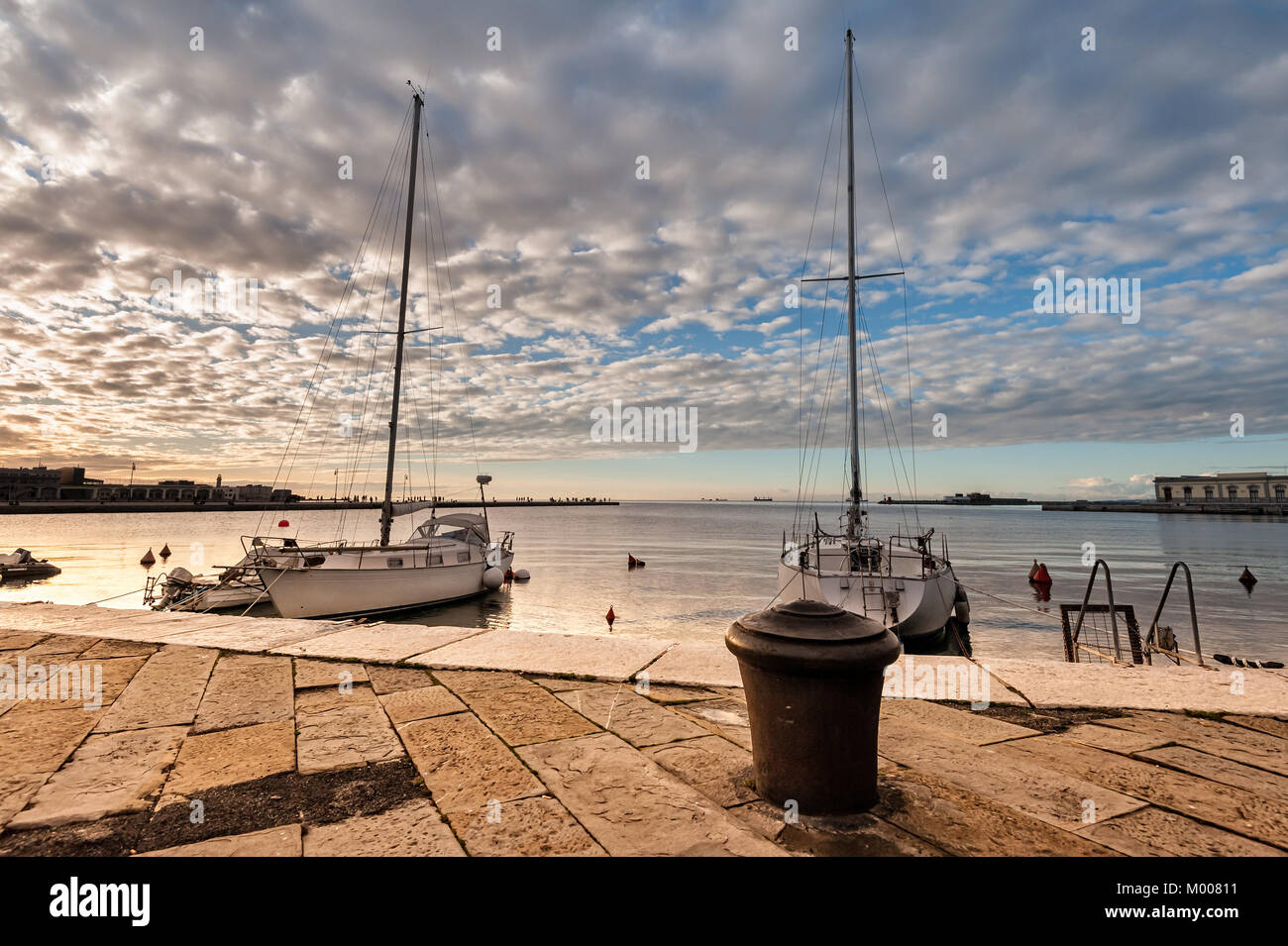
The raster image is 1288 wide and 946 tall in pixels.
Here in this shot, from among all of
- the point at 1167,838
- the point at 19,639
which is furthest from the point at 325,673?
the point at 1167,838

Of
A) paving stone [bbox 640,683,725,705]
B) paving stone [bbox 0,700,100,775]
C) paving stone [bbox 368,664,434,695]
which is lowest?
paving stone [bbox 640,683,725,705]

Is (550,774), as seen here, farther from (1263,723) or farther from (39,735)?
(1263,723)

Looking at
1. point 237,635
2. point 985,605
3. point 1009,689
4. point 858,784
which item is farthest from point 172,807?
point 985,605

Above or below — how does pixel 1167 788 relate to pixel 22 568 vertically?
above

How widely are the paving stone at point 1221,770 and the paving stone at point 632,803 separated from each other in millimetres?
2706

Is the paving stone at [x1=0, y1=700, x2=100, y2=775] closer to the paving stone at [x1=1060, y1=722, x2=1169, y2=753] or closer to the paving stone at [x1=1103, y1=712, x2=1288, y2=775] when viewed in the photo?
the paving stone at [x1=1060, y1=722, x2=1169, y2=753]

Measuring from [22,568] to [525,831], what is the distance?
45222mm

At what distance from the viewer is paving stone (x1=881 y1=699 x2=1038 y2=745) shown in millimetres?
3854

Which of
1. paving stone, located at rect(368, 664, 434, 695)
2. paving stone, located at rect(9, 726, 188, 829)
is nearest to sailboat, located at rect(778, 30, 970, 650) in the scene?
paving stone, located at rect(368, 664, 434, 695)

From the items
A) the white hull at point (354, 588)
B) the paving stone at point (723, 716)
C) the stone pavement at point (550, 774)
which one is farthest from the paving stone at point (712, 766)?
the white hull at point (354, 588)

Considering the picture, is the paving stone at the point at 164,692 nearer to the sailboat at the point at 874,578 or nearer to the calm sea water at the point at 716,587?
the sailboat at the point at 874,578

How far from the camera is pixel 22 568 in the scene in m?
32.3

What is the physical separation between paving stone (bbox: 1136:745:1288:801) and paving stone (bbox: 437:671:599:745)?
344 centimetres
